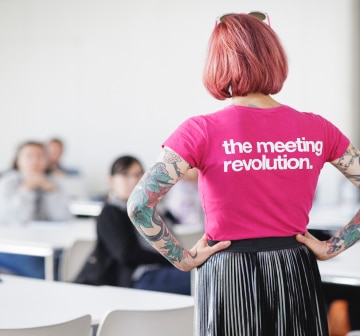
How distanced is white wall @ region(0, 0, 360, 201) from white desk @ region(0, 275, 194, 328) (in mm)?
4845

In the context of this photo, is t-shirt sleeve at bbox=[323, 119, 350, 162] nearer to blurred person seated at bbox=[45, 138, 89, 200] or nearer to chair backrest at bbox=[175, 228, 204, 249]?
chair backrest at bbox=[175, 228, 204, 249]

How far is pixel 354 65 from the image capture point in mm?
7465

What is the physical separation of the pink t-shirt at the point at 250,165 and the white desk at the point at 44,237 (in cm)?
219

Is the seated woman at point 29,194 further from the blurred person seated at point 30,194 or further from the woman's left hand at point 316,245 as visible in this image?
the woman's left hand at point 316,245

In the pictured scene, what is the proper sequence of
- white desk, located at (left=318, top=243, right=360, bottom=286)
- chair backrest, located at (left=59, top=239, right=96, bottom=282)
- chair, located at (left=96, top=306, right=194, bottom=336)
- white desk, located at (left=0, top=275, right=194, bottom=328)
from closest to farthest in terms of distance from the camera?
1. chair, located at (left=96, top=306, right=194, bottom=336)
2. white desk, located at (left=0, top=275, right=194, bottom=328)
3. white desk, located at (left=318, top=243, right=360, bottom=286)
4. chair backrest, located at (left=59, top=239, right=96, bottom=282)

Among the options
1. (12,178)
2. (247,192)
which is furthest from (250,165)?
(12,178)

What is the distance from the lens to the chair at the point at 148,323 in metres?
2.33

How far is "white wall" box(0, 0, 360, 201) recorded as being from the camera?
7.45 metres

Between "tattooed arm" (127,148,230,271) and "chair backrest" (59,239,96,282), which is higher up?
"tattooed arm" (127,148,230,271)

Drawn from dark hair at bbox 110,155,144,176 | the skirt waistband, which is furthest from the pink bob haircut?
dark hair at bbox 110,155,144,176

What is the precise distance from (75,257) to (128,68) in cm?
469

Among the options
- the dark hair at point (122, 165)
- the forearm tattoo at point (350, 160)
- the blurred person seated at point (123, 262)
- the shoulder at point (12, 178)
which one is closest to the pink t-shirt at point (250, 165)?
the forearm tattoo at point (350, 160)

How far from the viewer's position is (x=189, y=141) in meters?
1.83

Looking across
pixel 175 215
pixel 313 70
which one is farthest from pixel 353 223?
pixel 313 70
